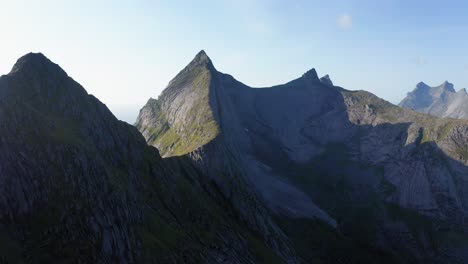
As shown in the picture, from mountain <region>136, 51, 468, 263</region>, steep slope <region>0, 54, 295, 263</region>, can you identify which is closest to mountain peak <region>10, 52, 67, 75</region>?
steep slope <region>0, 54, 295, 263</region>

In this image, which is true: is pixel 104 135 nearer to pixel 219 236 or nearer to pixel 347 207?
pixel 219 236

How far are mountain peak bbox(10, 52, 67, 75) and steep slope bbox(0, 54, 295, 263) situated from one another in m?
0.19

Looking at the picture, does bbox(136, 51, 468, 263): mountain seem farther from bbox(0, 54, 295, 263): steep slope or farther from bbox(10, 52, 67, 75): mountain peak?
bbox(10, 52, 67, 75): mountain peak

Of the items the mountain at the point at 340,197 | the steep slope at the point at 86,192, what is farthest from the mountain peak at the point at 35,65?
the mountain at the point at 340,197

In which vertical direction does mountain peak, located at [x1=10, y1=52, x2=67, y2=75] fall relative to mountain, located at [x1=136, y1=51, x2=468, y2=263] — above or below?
above

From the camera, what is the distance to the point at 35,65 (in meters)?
84.0

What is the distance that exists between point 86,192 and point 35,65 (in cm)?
3578

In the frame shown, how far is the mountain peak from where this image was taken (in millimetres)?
81950

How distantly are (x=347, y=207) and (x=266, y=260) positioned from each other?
101950 mm

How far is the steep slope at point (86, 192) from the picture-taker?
56.4m

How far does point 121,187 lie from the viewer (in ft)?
237

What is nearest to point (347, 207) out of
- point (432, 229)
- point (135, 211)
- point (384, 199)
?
point (384, 199)

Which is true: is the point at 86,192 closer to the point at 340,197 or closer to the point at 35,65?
the point at 35,65

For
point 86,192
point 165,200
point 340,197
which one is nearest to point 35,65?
point 86,192
